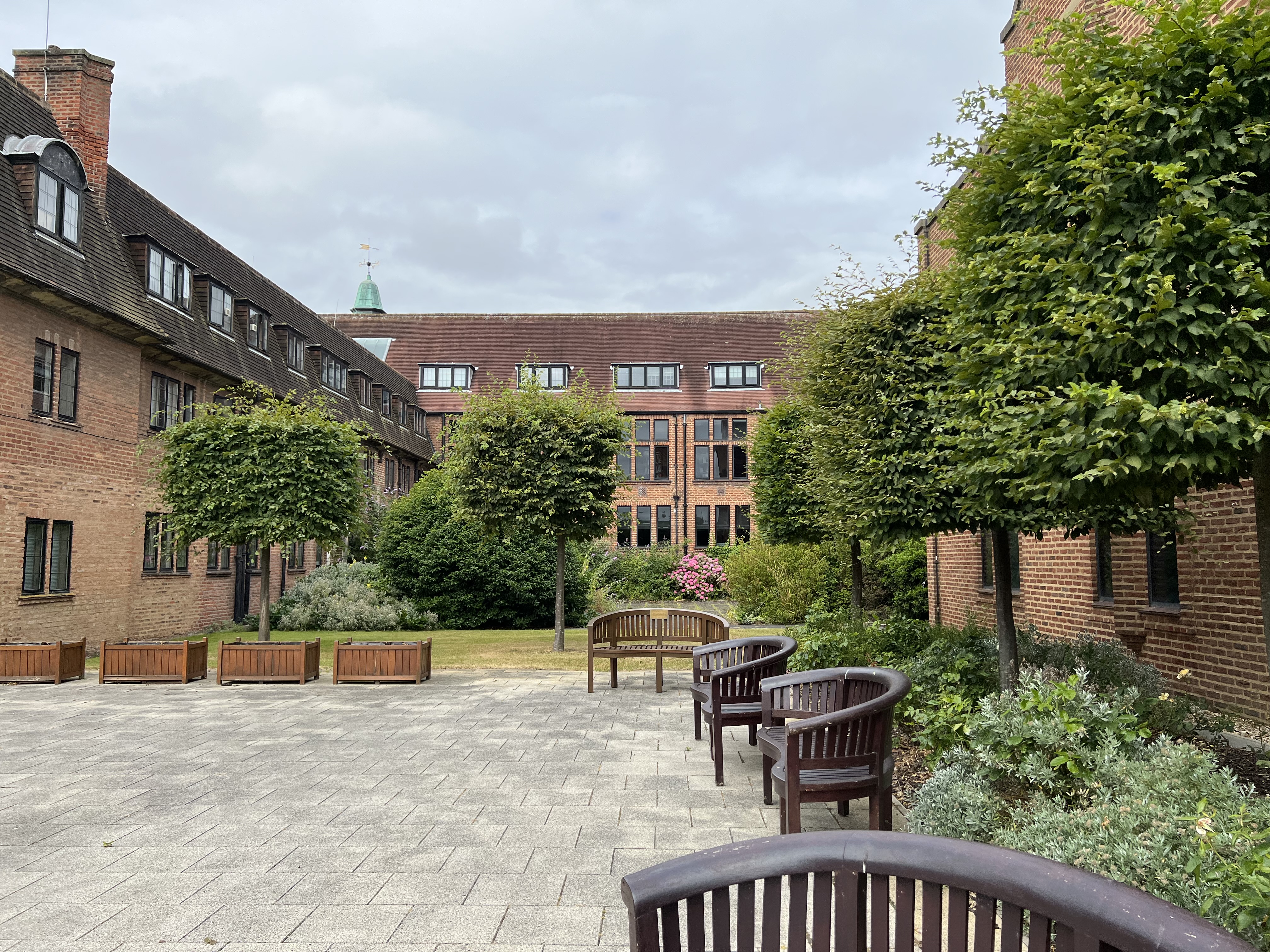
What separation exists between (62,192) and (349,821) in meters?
15.8

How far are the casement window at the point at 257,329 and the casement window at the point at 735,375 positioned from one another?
821 inches

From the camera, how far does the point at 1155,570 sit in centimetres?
963

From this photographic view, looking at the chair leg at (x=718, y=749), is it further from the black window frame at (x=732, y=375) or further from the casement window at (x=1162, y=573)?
the black window frame at (x=732, y=375)

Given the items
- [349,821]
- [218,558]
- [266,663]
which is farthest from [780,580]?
[349,821]

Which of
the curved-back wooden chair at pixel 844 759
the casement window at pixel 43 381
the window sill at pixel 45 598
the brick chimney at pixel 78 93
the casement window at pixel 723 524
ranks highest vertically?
the brick chimney at pixel 78 93

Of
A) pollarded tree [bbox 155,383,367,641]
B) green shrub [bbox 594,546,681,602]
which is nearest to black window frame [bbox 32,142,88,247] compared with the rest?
pollarded tree [bbox 155,383,367,641]

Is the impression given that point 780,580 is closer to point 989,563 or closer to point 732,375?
point 989,563

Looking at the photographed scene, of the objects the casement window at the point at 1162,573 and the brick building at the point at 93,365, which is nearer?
the casement window at the point at 1162,573

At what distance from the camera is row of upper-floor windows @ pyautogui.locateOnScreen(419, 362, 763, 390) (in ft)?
132

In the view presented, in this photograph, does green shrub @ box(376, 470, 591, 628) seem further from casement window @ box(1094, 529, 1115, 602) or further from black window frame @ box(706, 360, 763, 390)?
black window frame @ box(706, 360, 763, 390)

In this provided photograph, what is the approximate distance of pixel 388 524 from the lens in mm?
23250

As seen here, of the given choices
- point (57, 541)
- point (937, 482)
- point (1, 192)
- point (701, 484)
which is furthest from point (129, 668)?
point (701, 484)

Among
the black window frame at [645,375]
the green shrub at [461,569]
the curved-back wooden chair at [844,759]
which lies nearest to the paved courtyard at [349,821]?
the curved-back wooden chair at [844,759]

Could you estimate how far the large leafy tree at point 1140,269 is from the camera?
3.90 m
